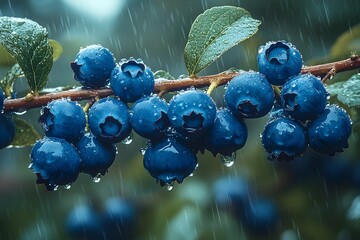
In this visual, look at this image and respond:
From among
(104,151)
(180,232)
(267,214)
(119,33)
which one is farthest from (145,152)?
(119,33)

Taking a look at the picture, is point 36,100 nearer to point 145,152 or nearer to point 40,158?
point 40,158

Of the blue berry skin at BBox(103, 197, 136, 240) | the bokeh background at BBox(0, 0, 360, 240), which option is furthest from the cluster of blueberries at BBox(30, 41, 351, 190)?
the blue berry skin at BBox(103, 197, 136, 240)

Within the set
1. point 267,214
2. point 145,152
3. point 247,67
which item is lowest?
point 267,214

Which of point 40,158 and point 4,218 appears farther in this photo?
point 4,218

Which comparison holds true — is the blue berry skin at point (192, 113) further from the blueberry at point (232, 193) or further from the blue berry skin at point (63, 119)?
the blueberry at point (232, 193)

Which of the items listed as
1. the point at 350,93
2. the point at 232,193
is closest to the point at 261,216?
the point at 232,193

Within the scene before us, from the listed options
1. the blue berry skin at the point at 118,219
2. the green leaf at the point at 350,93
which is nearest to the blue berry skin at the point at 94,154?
the green leaf at the point at 350,93

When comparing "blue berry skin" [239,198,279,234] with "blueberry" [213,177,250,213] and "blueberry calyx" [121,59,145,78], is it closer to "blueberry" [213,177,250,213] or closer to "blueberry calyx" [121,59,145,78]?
"blueberry" [213,177,250,213]
